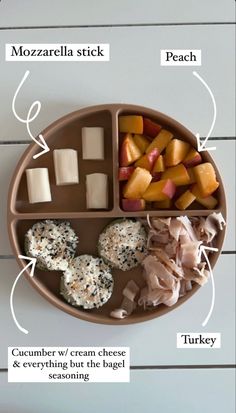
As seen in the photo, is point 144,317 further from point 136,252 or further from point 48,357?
point 48,357

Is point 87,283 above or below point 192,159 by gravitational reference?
below

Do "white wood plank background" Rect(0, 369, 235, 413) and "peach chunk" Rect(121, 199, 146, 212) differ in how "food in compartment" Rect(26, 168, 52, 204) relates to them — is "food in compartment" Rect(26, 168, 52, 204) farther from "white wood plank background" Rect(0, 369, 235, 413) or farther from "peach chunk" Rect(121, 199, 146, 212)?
"white wood plank background" Rect(0, 369, 235, 413)

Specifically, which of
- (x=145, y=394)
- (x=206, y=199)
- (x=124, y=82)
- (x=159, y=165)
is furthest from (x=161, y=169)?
(x=145, y=394)

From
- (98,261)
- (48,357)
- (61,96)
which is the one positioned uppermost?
(61,96)

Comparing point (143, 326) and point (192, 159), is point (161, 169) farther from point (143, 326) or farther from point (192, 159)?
point (143, 326)

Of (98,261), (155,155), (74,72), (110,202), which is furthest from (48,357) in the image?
(74,72)
